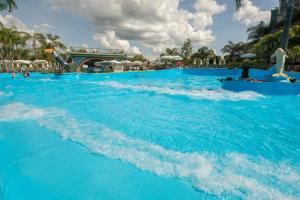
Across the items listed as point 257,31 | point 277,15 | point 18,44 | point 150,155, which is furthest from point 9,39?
point 277,15

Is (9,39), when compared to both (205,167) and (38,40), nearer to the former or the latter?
(38,40)

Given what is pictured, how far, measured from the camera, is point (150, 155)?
13.4 feet

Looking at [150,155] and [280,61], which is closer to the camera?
[150,155]

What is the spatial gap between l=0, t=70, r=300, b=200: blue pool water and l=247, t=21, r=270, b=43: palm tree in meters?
41.3

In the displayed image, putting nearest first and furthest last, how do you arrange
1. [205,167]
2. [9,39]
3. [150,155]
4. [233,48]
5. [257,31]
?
1. [205,167]
2. [150,155]
3. [9,39]
4. [257,31]
5. [233,48]

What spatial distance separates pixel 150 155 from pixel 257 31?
4745cm

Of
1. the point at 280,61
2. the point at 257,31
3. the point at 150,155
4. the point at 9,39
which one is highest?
the point at 257,31

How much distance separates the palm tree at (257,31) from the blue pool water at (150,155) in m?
41.3

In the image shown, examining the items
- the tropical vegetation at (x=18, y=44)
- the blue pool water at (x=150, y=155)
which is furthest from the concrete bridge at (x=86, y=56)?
the blue pool water at (x=150, y=155)

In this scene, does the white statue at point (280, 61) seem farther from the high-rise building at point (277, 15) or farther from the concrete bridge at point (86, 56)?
the high-rise building at point (277, 15)

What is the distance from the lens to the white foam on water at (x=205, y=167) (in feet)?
9.66

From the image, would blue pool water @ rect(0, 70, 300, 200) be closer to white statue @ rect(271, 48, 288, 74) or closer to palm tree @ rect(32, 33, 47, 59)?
white statue @ rect(271, 48, 288, 74)

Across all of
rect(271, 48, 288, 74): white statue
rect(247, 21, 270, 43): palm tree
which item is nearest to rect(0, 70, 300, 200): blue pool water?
rect(271, 48, 288, 74): white statue

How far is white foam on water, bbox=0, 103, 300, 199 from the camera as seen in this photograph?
2943mm
